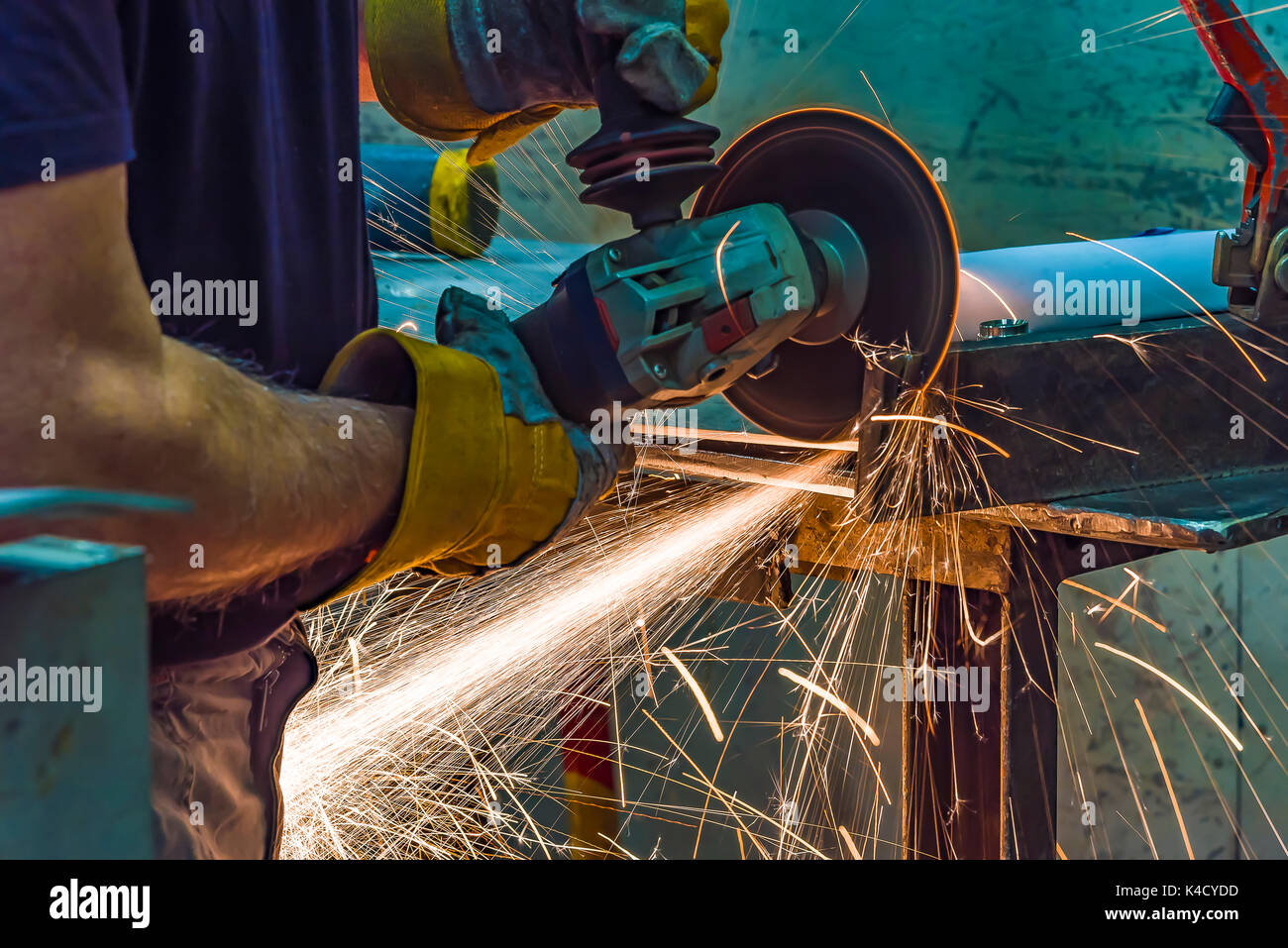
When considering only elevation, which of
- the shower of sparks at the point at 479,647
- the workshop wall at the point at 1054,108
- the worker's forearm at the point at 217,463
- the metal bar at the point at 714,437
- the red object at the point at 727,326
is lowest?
the shower of sparks at the point at 479,647

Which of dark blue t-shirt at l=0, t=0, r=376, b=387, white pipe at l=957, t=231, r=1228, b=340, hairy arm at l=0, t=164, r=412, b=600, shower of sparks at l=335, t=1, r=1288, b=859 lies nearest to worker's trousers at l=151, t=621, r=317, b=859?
hairy arm at l=0, t=164, r=412, b=600

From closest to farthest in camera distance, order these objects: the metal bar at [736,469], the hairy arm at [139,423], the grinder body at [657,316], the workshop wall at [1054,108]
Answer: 1. the hairy arm at [139,423]
2. the grinder body at [657,316]
3. the metal bar at [736,469]
4. the workshop wall at [1054,108]

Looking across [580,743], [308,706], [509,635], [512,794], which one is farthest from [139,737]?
[512,794]

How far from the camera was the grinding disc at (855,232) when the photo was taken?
181 centimetres

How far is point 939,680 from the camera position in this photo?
6.16ft

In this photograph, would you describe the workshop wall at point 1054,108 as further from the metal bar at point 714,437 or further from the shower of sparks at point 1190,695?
the metal bar at point 714,437

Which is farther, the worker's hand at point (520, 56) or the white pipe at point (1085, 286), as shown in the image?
the white pipe at point (1085, 286)

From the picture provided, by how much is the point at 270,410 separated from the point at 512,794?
4.18 meters

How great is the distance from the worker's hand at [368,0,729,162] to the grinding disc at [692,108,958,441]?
30 cm

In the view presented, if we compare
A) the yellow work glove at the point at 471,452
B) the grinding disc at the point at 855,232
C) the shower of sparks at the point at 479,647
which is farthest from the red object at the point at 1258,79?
the yellow work glove at the point at 471,452

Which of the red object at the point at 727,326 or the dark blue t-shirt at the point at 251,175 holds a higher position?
the dark blue t-shirt at the point at 251,175

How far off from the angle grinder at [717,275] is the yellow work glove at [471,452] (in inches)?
4.2

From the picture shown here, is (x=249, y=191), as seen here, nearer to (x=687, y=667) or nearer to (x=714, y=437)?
(x=714, y=437)

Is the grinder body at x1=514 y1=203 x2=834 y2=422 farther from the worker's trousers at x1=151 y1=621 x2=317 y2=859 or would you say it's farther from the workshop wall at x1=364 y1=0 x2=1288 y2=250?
the workshop wall at x1=364 y1=0 x2=1288 y2=250
